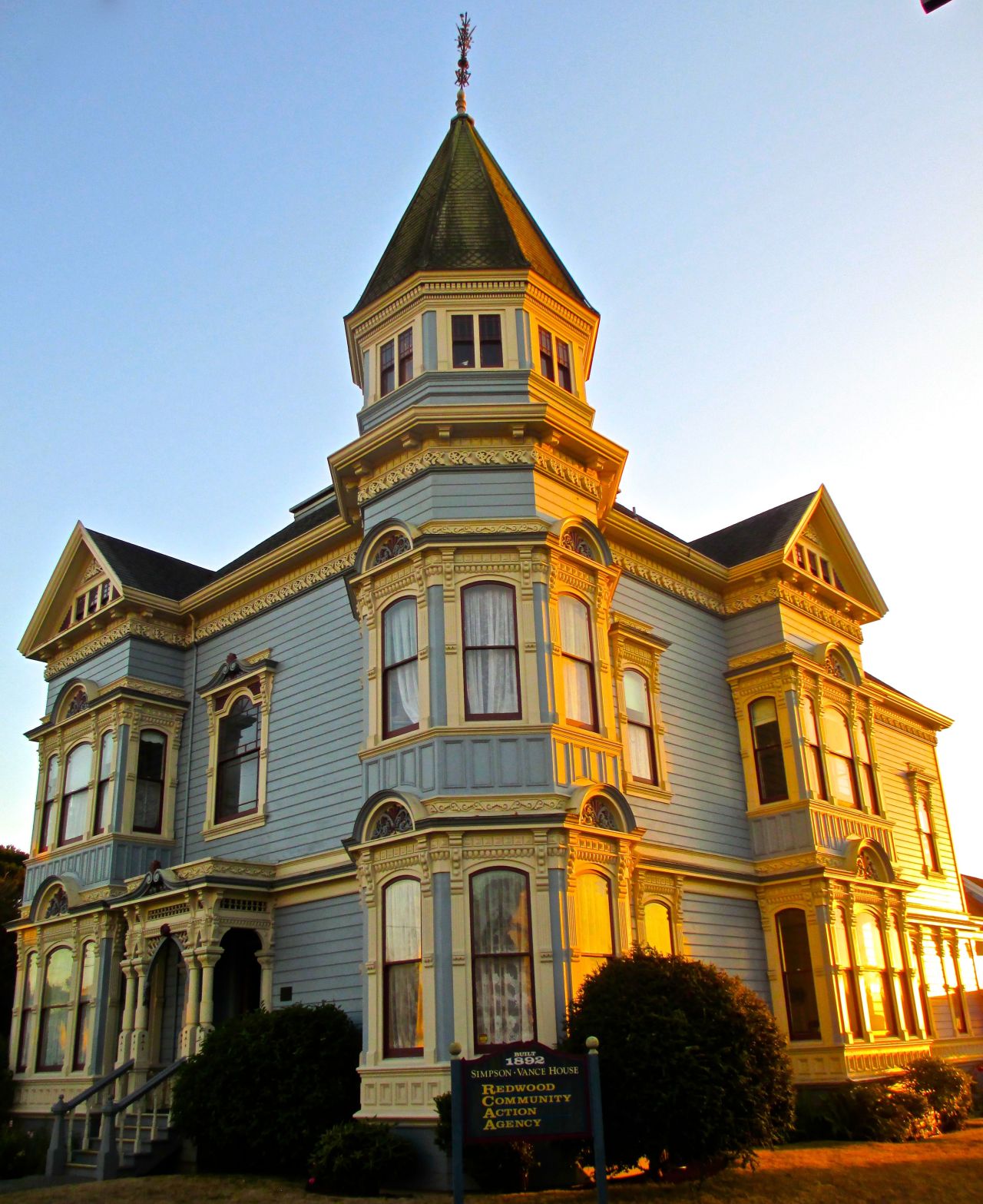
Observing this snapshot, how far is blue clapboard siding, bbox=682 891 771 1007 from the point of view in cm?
1933

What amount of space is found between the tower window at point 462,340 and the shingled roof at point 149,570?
29.2ft

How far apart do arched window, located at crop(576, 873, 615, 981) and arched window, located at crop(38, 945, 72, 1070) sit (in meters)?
11.3

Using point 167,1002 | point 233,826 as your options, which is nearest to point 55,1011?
point 167,1002

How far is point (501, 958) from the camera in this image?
14734 millimetres

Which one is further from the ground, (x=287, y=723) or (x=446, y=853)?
(x=287, y=723)

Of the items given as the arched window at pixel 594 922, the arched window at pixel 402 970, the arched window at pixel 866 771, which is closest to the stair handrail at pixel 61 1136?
the arched window at pixel 402 970

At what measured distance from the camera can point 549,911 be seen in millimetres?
14875

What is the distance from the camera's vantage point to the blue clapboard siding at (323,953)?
1756 cm

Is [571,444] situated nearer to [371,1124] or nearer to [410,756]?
[410,756]

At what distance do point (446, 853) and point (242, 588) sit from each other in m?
9.42

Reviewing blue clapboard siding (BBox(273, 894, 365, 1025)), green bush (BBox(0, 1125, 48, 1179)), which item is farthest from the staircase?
blue clapboard siding (BBox(273, 894, 365, 1025))

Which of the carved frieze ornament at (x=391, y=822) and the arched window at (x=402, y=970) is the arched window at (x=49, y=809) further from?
the arched window at (x=402, y=970)

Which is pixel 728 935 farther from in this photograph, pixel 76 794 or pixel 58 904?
pixel 76 794

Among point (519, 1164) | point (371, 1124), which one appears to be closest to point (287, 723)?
point (371, 1124)
